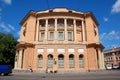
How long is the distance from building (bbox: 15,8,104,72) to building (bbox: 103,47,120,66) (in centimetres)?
4400

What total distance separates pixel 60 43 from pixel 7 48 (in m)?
21.3

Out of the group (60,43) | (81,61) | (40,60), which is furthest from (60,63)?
(81,61)

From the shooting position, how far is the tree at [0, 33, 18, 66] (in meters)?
53.5

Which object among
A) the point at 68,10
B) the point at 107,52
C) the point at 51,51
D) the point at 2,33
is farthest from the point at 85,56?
the point at 107,52

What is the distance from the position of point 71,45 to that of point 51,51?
18.3 feet

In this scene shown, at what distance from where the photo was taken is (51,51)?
43.1 metres

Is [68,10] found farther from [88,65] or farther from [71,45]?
[88,65]

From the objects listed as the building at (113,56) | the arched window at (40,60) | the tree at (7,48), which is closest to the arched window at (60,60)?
the arched window at (40,60)

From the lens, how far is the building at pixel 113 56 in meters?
85.3

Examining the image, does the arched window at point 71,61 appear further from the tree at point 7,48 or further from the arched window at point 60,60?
the tree at point 7,48

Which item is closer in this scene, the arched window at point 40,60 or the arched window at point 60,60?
the arched window at point 60,60

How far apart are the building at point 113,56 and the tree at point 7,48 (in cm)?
5406

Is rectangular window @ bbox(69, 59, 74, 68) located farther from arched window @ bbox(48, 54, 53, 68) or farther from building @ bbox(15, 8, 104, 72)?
arched window @ bbox(48, 54, 53, 68)

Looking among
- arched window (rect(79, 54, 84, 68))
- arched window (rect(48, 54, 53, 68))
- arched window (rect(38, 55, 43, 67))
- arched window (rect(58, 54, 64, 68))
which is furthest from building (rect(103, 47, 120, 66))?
arched window (rect(38, 55, 43, 67))
